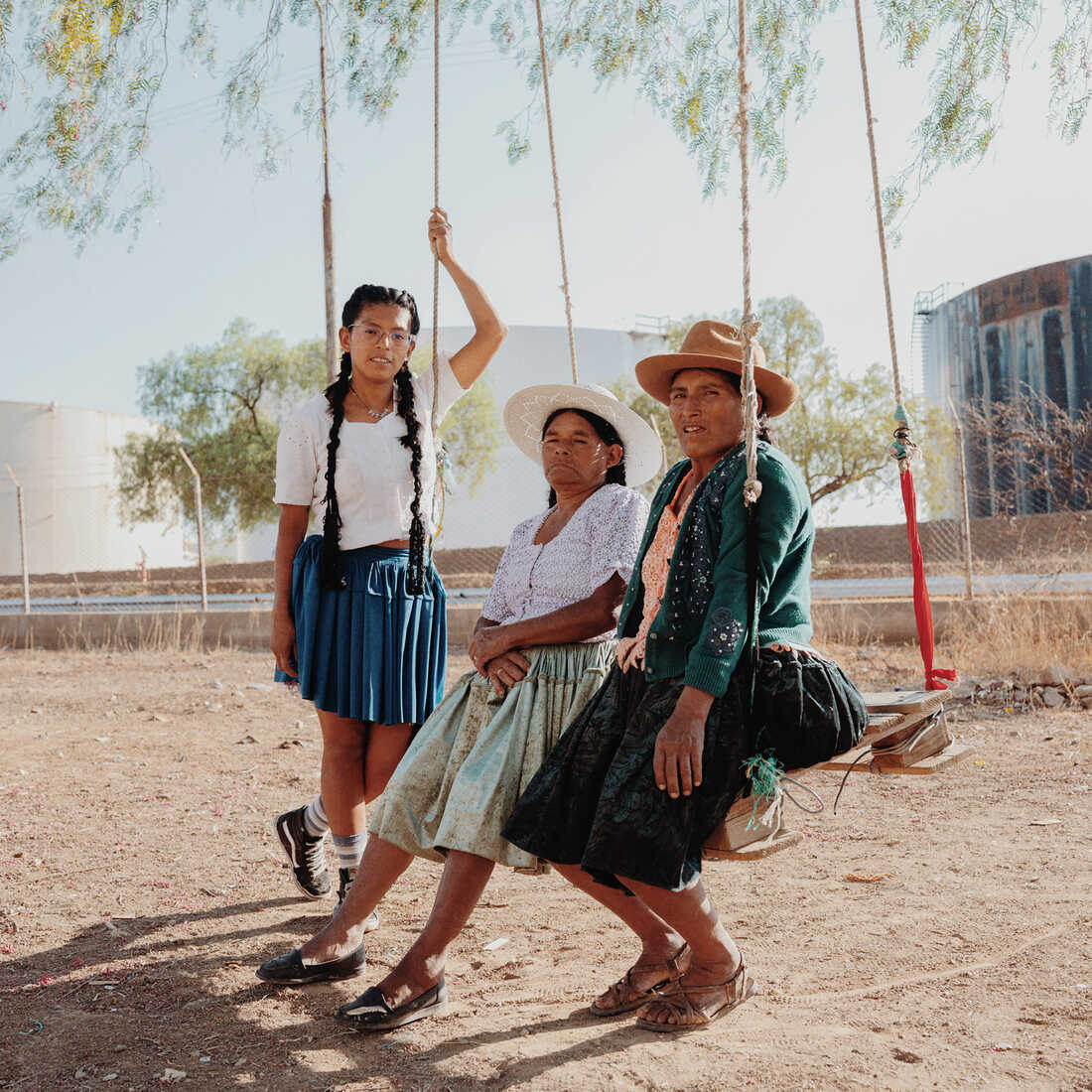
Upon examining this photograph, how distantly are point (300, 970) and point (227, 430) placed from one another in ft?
96.5

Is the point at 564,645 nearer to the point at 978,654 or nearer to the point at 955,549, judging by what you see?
the point at 978,654

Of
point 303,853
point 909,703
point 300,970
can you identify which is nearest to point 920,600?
point 909,703

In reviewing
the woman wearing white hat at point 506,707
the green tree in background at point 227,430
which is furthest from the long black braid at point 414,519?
the green tree in background at point 227,430

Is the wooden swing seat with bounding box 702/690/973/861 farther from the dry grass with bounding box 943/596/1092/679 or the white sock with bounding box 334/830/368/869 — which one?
the dry grass with bounding box 943/596/1092/679

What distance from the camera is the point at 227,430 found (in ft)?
101

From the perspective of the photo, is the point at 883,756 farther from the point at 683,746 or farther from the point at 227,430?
the point at 227,430

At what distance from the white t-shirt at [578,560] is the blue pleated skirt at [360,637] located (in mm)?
357

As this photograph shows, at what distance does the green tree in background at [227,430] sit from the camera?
3000cm

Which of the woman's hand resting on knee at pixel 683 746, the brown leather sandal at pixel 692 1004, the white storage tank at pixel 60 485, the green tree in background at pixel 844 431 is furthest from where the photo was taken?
the white storage tank at pixel 60 485

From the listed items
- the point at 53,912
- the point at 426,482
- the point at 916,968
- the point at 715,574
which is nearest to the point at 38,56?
the point at 426,482

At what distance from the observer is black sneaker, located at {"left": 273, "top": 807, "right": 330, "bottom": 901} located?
3457 millimetres

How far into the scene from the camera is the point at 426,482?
322cm

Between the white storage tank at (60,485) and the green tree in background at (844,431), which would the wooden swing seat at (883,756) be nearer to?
the green tree in background at (844,431)

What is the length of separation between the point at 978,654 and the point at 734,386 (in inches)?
239
